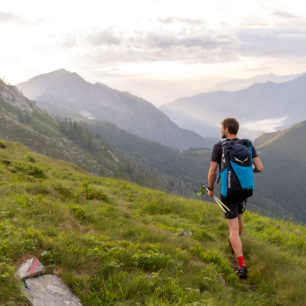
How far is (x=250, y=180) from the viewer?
596cm

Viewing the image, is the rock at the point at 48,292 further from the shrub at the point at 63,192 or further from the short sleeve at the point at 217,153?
the shrub at the point at 63,192

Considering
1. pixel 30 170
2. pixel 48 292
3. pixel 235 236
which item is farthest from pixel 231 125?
pixel 30 170

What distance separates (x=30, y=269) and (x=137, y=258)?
6.91 ft

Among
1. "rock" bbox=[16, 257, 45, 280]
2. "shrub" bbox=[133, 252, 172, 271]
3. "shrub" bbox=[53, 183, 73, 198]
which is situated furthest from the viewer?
"shrub" bbox=[53, 183, 73, 198]

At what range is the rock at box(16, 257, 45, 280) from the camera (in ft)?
13.7

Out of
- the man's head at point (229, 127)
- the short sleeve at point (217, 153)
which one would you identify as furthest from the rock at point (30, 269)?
the man's head at point (229, 127)

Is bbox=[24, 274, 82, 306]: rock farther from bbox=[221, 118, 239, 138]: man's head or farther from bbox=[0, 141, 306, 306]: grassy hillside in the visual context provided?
bbox=[221, 118, 239, 138]: man's head

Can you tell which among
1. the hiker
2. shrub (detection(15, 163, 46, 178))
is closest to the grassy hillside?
the hiker

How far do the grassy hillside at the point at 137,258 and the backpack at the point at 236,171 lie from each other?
1.83 metres

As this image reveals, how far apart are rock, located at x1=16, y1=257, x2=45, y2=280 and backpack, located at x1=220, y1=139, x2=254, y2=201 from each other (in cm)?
436

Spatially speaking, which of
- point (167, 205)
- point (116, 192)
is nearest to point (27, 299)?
point (167, 205)

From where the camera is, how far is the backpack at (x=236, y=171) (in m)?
5.90

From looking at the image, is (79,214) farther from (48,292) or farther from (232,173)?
(232,173)

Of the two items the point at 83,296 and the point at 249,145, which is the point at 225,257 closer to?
the point at 249,145
